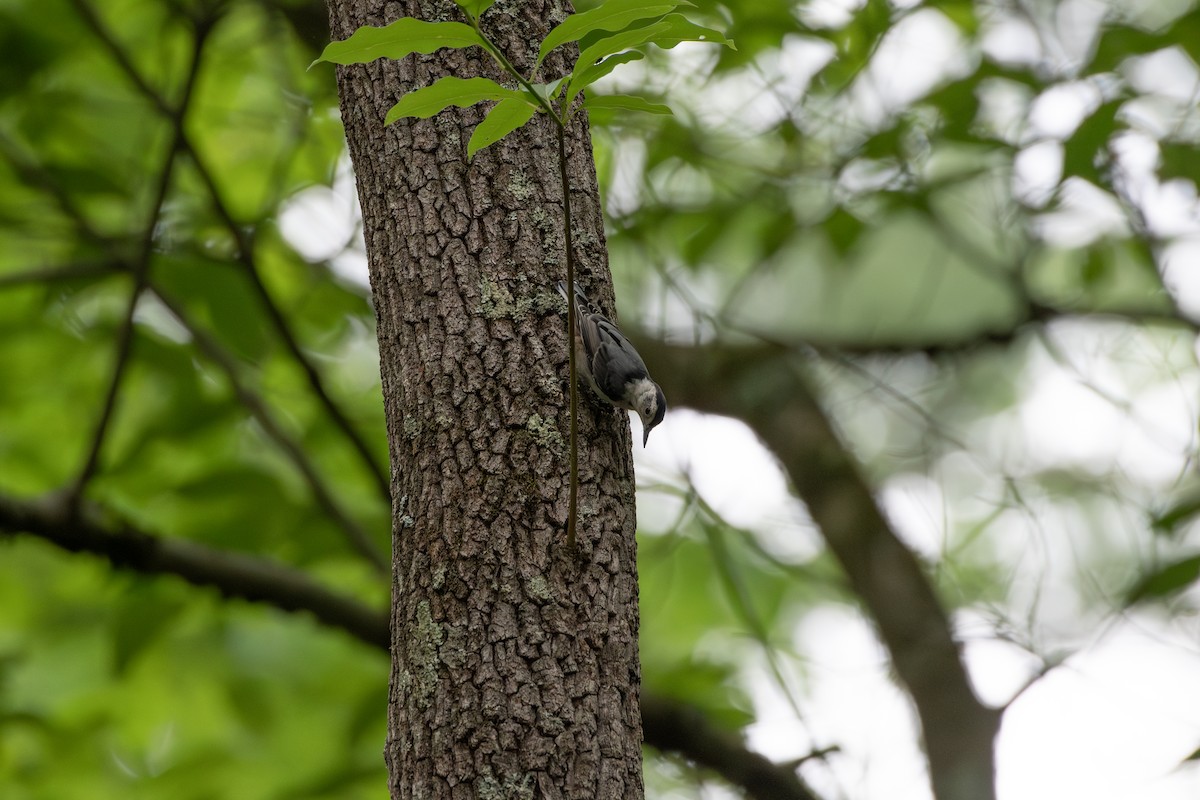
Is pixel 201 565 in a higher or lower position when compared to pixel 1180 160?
lower

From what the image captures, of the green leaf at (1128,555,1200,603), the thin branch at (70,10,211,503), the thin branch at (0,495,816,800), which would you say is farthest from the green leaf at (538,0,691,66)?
the thin branch at (0,495,816,800)

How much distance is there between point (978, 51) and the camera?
379 cm

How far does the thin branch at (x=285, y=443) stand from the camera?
355cm

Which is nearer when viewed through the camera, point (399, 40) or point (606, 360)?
point (399, 40)

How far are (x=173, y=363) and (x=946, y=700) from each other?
291 centimetres

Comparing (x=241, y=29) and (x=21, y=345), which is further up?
(x=241, y=29)

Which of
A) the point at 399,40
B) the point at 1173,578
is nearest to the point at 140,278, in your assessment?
the point at 399,40

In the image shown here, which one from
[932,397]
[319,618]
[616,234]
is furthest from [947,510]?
[319,618]

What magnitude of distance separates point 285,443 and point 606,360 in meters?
1.68

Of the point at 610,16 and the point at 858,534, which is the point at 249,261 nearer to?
the point at 610,16

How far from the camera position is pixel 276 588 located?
3361 mm

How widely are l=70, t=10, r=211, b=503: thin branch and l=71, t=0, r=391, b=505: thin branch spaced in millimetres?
70

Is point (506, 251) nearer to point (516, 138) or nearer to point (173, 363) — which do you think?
point (516, 138)

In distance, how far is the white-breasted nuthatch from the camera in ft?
Result: 7.38
